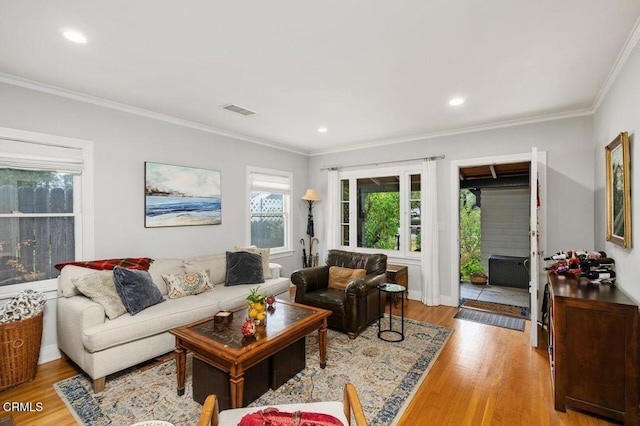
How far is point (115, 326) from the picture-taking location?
2494 millimetres

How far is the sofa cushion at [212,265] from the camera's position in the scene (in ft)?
12.1

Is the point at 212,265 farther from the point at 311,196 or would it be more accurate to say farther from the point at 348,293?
the point at 311,196

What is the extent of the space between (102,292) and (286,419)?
2.23 metres

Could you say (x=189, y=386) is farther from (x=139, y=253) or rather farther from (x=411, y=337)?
(x=411, y=337)

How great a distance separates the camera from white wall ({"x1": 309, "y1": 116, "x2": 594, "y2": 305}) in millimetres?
3629

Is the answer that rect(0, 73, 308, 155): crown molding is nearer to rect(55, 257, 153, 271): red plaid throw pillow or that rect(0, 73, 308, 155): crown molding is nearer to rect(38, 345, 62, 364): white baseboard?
rect(55, 257, 153, 271): red plaid throw pillow

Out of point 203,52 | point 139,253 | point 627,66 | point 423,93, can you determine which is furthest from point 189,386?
point 627,66

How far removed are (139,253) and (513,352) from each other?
13.8 feet

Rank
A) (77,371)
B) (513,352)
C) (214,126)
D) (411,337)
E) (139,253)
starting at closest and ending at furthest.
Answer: (77,371) → (513,352) → (411,337) → (139,253) → (214,126)

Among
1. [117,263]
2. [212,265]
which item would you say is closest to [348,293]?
[212,265]

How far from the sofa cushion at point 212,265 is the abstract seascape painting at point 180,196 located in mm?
562

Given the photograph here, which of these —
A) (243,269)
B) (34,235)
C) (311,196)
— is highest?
(311,196)

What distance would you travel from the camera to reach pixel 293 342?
243cm

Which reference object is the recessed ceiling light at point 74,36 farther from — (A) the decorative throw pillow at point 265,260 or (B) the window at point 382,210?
(B) the window at point 382,210
